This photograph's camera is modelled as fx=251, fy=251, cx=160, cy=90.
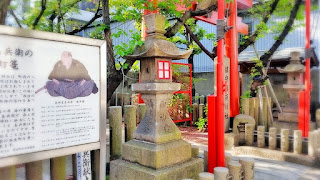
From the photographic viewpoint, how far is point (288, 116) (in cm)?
698

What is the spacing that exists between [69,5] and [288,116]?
7.01 metres

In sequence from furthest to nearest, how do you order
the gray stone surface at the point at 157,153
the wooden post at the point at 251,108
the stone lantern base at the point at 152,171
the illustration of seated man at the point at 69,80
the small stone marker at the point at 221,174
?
1. the wooden post at the point at 251,108
2. the gray stone surface at the point at 157,153
3. the stone lantern base at the point at 152,171
4. the small stone marker at the point at 221,174
5. the illustration of seated man at the point at 69,80

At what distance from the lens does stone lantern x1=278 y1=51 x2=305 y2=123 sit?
21.8 feet

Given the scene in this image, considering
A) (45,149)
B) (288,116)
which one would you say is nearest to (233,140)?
(288,116)

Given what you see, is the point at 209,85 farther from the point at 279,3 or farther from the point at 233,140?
the point at 233,140

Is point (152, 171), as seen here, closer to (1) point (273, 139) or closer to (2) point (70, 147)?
(2) point (70, 147)

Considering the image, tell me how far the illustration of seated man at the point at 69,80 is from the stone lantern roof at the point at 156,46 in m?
1.40

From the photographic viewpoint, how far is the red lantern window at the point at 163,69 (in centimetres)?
368

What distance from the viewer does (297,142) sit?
5543 millimetres

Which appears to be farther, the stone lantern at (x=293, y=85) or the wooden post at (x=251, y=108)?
the wooden post at (x=251, y=108)

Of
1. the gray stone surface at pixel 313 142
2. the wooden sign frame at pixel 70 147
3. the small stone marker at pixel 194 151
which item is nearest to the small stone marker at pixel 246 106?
the gray stone surface at pixel 313 142

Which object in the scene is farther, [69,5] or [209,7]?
[69,5]

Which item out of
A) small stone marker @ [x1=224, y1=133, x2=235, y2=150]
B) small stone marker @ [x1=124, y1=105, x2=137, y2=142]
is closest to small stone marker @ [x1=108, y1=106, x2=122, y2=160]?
small stone marker @ [x1=124, y1=105, x2=137, y2=142]

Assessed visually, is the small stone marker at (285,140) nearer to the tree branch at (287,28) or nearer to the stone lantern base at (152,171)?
the stone lantern base at (152,171)
